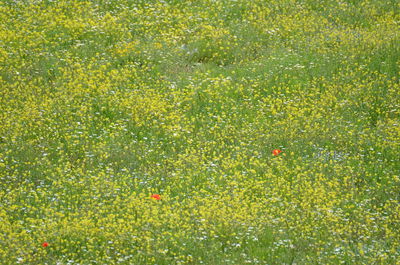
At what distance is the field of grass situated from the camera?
8.83m

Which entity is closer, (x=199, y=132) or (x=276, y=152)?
(x=276, y=152)

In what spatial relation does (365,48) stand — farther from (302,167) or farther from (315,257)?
(315,257)

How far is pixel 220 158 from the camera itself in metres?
11.1

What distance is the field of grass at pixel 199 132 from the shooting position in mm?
8828

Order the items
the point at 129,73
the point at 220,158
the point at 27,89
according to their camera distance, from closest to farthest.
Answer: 1. the point at 220,158
2. the point at 27,89
3. the point at 129,73

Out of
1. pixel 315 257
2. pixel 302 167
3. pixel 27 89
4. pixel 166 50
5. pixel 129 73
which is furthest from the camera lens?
pixel 166 50

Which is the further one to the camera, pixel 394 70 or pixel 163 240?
pixel 394 70

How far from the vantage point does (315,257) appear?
8.40 metres

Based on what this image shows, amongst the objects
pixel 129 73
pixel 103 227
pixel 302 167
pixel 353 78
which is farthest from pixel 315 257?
pixel 129 73

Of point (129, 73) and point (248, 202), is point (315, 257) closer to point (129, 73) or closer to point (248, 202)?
point (248, 202)

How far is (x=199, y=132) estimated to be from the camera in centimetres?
1189

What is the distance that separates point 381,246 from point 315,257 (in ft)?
3.24

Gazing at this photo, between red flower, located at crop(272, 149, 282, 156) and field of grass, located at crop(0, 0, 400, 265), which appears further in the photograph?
red flower, located at crop(272, 149, 282, 156)

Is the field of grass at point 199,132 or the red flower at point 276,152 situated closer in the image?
the field of grass at point 199,132
